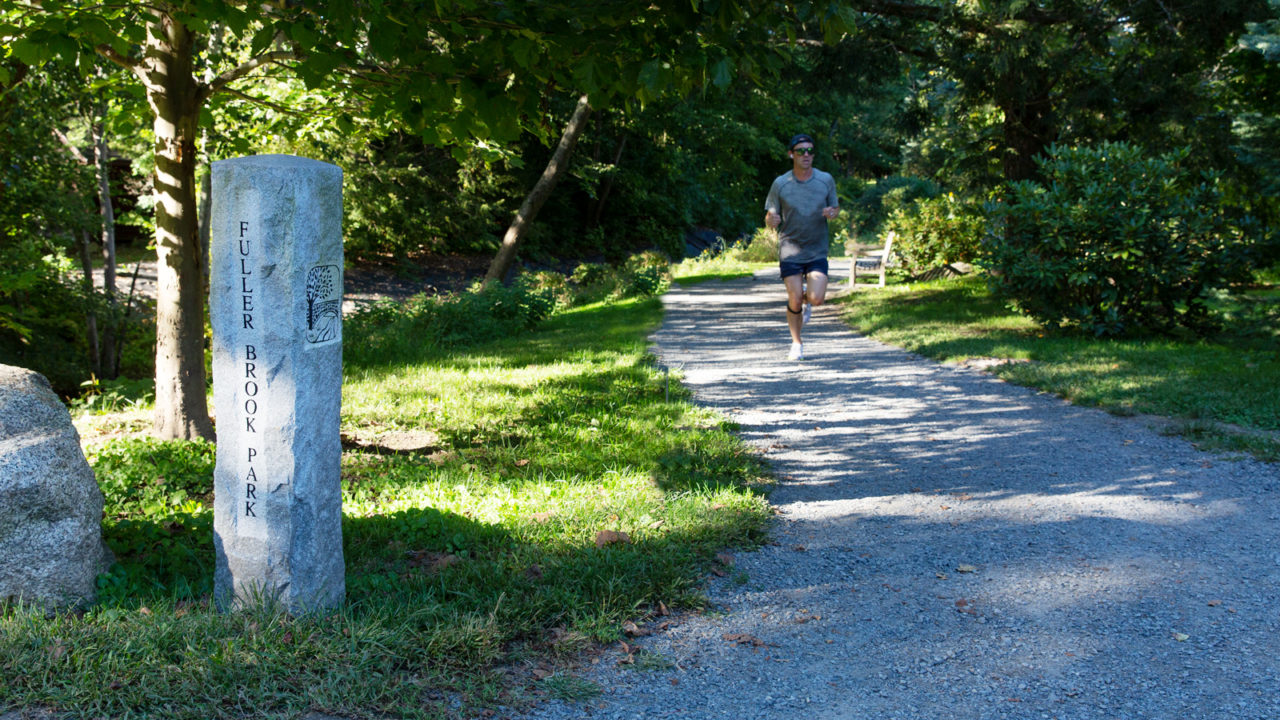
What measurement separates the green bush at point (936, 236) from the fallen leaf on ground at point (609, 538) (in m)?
16.0

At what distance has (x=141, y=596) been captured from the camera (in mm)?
3600

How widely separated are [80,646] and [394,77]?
361 cm

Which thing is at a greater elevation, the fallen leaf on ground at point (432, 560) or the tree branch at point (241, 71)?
the tree branch at point (241, 71)

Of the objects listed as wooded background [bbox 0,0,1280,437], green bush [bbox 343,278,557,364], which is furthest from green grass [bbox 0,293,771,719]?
green bush [bbox 343,278,557,364]

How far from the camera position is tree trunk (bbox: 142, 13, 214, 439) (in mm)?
5980

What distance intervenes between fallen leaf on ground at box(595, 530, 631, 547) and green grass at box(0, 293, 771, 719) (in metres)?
0.04

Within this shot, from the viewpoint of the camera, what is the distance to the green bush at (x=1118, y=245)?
9727 millimetres

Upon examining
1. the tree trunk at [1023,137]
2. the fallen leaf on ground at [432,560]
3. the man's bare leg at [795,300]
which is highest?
the tree trunk at [1023,137]

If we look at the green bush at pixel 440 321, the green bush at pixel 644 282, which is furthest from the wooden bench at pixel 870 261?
the green bush at pixel 440 321

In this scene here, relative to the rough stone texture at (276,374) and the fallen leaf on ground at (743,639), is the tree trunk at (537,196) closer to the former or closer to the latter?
the rough stone texture at (276,374)

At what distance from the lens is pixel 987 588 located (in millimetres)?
3980

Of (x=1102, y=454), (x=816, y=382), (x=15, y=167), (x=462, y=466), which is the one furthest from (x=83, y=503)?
(x=15, y=167)

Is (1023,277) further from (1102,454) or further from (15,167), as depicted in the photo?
(15,167)

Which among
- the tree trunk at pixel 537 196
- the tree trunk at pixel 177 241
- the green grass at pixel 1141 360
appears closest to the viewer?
the tree trunk at pixel 177 241
